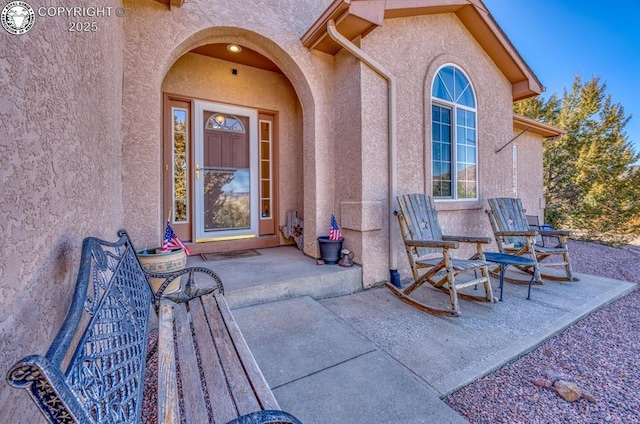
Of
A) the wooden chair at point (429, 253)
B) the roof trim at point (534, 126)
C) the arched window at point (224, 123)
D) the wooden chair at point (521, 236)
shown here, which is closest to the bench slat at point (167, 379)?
the wooden chair at point (429, 253)

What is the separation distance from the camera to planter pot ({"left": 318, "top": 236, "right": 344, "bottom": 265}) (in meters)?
3.21

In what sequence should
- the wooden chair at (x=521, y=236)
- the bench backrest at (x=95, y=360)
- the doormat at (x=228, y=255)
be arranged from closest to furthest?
the bench backrest at (x=95, y=360) → the wooden chair at (x=521, y=236) → the doormat at (x=228, y=255)

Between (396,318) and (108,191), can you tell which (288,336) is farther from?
(108,191)

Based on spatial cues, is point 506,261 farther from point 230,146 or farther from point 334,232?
point 230,146

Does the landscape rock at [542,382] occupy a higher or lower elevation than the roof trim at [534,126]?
lower

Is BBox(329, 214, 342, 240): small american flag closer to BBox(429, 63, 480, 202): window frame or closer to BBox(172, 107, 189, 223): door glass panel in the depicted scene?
BBox(429, 63, 480, 202): window frame

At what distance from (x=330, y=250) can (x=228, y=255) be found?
1.48 meters

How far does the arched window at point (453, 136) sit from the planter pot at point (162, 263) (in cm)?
336

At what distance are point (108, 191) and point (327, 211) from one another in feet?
7.49

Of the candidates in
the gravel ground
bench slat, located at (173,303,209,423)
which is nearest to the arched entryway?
bench slat, located at (173,303,209,423)

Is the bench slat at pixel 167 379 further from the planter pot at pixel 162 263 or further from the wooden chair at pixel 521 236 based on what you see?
the wooden chair at pixel 521 236

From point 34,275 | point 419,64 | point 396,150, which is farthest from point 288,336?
point 419,64

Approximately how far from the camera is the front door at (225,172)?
384 centimetres

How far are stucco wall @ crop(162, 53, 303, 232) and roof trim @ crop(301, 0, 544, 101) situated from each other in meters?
1.16
